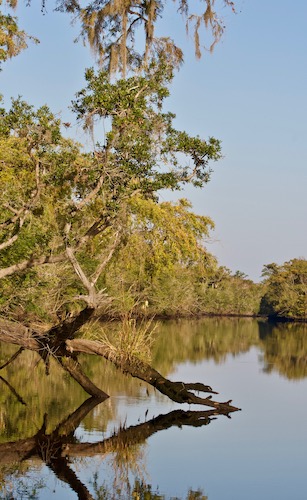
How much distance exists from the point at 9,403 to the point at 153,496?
16.1ft

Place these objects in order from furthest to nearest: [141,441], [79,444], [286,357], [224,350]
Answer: [224,350], [286,357], [141,441], [79,444]

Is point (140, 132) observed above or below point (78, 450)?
above

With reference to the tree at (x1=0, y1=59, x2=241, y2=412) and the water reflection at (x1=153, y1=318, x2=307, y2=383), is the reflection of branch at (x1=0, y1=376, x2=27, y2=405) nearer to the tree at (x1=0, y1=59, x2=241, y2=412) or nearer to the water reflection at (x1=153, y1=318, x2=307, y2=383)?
the tree at (x1=0, y1=59, x2=241, y2=412)

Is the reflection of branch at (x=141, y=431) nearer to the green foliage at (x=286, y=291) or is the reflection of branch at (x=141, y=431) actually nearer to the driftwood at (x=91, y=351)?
the driftwood at (x=91, y=351)

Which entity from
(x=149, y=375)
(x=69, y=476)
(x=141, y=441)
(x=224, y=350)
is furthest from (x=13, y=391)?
(x=224, y=350)

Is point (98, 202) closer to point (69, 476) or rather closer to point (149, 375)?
point (149, 375)

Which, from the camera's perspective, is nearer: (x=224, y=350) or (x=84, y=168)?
(x=84, y=168)

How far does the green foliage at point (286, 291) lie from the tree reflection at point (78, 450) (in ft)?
161

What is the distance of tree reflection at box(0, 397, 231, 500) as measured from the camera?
7.23m

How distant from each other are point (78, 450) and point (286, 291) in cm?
5248

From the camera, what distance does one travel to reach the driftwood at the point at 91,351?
11.4 meters

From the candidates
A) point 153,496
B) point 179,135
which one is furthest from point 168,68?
point 153,496

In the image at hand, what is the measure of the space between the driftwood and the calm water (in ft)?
0.93

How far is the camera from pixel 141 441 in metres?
9.42
